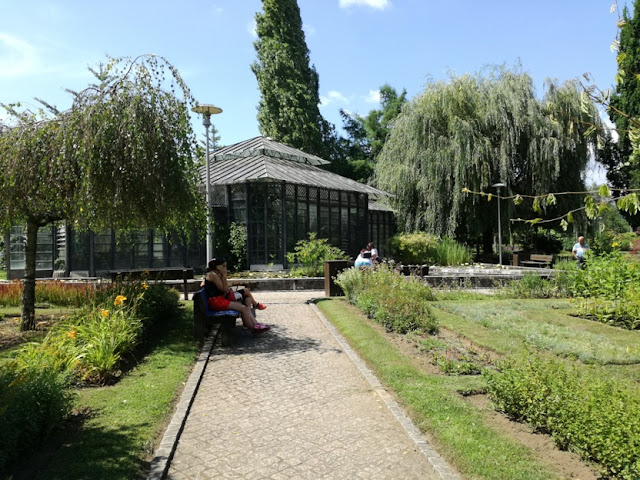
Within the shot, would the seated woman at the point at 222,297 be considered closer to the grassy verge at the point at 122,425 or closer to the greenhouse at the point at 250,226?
the grassy verge at the point at 122,425

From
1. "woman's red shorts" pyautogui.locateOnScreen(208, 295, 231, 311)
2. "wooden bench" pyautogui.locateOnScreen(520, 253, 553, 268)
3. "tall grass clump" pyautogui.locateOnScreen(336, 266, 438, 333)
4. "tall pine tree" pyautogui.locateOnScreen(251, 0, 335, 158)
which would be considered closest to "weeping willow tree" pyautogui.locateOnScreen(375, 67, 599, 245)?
"wooden bench" pyautogui.locateOnScreen(520, 253, 553, 268)

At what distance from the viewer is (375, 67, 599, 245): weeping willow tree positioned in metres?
24.1

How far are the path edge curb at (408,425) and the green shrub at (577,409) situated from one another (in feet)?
3.31

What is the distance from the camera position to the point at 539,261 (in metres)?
23.3

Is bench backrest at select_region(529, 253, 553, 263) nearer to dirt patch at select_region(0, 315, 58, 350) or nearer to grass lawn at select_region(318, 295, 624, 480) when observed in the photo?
grass lawn at select_region(318, 295, 624, 480)

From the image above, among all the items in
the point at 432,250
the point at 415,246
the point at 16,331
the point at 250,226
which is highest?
the point at 250,226

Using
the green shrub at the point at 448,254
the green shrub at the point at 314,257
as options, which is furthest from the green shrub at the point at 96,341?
the green shrub at the point at 448,254

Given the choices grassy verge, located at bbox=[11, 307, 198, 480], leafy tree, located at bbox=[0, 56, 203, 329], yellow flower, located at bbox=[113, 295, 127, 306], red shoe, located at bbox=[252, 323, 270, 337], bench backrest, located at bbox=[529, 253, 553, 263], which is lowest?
grassy verge, located at bbox=[11, 307, 198, 480]

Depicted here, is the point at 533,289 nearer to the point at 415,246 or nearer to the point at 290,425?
the point at 415,246

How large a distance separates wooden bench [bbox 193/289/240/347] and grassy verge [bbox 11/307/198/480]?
3.40 ft

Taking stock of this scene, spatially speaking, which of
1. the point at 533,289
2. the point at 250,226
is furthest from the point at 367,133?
the point at 533,289

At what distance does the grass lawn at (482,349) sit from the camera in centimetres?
391

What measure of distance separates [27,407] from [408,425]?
3308 millimetres

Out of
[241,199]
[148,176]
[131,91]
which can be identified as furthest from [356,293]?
[241,199]
